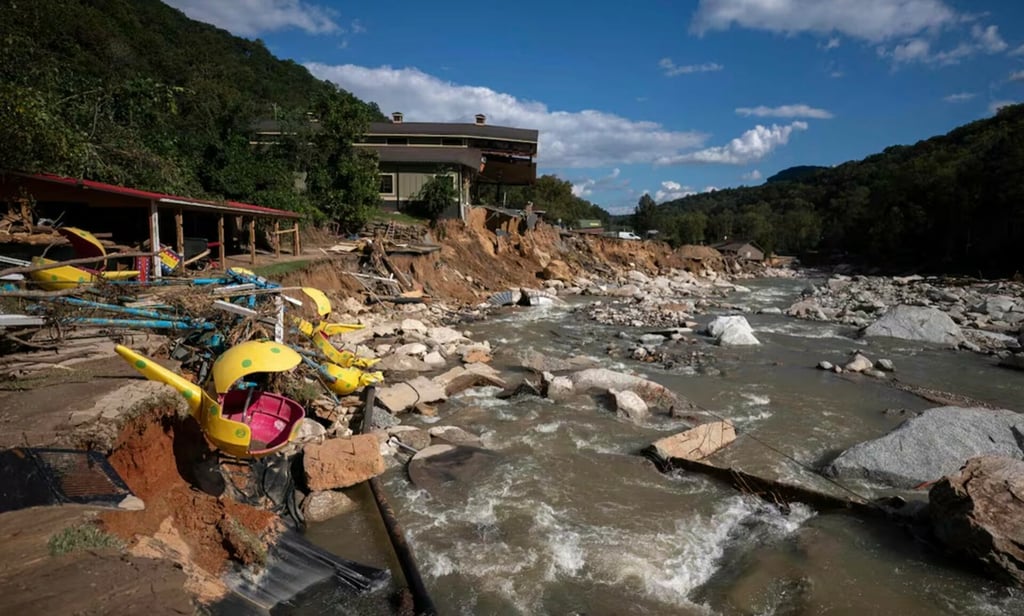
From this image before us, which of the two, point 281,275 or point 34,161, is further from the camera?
point 281,275

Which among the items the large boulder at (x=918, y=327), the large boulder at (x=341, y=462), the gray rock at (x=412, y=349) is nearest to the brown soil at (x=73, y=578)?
the large boulder at (x=341, y=462)

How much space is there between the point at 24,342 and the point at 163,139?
49.9ft

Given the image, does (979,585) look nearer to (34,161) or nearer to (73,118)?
(34,161)

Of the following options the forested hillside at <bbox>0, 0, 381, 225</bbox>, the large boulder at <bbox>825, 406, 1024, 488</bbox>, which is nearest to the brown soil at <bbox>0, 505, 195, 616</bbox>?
the forested hillside at <bbox>0, 0, 381, 225</bbox>

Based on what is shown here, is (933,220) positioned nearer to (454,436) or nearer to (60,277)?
(454,436)

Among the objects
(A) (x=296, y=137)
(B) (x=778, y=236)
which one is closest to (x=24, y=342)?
(A) (x=296, y=137)

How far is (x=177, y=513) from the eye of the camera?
4.50 m

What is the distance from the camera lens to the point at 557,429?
8914mm

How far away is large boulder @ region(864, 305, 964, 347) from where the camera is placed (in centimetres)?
1662

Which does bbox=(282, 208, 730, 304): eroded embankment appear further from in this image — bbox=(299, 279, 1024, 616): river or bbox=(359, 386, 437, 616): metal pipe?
bbox=(359, 386, 437, 616): metal pipe

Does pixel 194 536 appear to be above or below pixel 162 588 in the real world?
below

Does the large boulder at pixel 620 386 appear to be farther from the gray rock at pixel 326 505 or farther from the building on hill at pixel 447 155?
the building on hill at pixel 447 155

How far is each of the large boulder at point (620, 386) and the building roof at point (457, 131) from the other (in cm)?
2824

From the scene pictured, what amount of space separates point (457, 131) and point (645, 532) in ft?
Answer: 112
